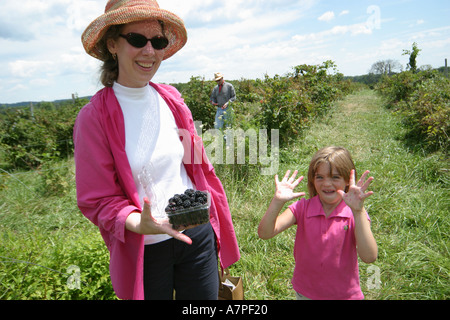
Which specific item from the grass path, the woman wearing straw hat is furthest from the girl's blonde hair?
the grass path

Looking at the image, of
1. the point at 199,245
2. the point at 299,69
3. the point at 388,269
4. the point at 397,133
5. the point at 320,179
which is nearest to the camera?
the point at 199,245

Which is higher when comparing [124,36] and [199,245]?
[124,36]

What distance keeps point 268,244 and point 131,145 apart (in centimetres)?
227

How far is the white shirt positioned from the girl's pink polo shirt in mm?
760

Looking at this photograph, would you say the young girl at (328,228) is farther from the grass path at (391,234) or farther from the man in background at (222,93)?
the man in background at (222,93)

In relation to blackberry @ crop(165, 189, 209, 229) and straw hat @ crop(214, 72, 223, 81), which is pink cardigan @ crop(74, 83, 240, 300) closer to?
blackberry @ crop(165, 189, 209, 229)

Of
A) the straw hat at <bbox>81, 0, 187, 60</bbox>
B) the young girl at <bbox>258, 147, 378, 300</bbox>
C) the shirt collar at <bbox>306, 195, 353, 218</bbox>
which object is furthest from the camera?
the shirt collar at <bbox>306, 195, 353, 218</bbox>

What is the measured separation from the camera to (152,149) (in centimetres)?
135

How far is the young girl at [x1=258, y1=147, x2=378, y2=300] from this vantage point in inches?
56.1

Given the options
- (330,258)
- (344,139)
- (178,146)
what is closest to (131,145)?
(178,146)

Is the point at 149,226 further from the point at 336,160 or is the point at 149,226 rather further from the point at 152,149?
the point at 336,160

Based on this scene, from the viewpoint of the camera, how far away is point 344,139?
730 cm
